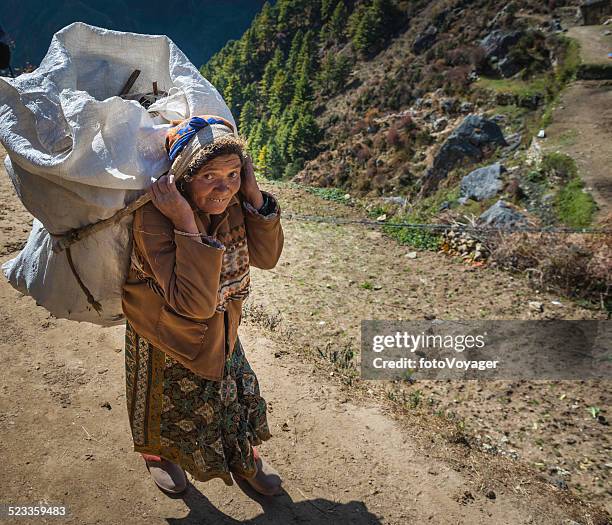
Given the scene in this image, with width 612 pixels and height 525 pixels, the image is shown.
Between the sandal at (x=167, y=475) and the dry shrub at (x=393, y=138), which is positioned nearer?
the sandal at (x=167, y=475)

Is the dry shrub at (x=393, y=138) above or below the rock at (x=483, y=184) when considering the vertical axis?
below

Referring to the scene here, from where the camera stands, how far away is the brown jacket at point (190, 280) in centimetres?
160

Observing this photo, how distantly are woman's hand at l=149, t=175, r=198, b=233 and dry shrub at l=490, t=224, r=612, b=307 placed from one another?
5.35 metres

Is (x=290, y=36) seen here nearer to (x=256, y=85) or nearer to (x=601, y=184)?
(x=256, y=85)

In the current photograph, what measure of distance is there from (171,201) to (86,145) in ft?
1.05

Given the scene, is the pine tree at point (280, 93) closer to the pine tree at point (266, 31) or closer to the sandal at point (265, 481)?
the pine tree at point (266, 31)

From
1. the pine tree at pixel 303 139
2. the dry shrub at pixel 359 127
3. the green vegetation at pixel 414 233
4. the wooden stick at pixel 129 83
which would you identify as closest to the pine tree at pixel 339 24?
the pine tree at pixel 303 139

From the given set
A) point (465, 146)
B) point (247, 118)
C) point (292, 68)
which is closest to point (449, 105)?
point (465, 146)

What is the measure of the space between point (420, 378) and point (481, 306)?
174 centimetres

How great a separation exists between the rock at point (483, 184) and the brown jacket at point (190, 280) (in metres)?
8.53

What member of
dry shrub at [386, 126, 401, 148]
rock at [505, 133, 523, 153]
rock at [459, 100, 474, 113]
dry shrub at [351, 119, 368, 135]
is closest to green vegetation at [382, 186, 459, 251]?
rock at [505, 133, 523, 153]

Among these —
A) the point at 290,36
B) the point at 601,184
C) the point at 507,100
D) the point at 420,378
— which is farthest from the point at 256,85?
the point at 420,378

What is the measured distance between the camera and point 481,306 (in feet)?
18.3

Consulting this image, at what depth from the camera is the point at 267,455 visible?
106 inches
